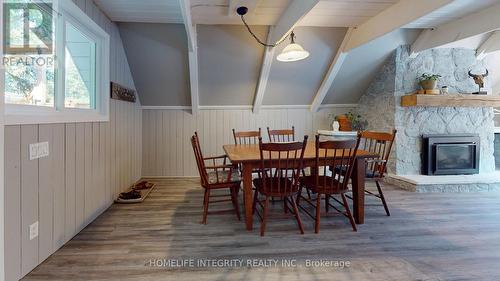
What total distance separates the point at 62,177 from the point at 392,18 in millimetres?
3783

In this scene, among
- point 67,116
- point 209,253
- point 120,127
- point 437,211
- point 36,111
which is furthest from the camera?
point 120,127

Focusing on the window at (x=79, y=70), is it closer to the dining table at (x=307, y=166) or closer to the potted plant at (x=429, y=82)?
the dining table at (x=307, y=166)

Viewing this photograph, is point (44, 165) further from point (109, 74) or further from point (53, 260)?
point (109, 74)

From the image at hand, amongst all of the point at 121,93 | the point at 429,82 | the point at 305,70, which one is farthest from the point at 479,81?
the point at 121,93

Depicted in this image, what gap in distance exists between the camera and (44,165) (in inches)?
87.7

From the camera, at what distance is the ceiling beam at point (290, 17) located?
9.57 ft

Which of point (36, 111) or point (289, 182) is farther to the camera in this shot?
point (289, 182)

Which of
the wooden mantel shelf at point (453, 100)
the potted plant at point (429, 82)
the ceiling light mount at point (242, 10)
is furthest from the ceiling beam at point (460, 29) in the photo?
the ceiling light mount at point (242, 10)

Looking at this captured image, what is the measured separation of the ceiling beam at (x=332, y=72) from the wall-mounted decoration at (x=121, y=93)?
308 cm

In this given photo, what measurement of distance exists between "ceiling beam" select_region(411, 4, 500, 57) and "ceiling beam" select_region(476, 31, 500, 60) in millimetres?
1007

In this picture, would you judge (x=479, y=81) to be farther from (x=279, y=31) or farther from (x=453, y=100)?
(x=279, y=31)

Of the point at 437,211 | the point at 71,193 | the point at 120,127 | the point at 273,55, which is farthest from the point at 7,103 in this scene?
the point at 437,211

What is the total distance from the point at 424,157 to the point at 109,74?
15.6ft

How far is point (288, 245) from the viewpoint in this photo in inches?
99.3
